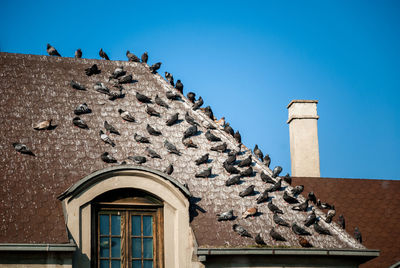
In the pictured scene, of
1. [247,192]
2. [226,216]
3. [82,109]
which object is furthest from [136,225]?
[82,109]

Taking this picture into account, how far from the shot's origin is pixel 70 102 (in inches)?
735

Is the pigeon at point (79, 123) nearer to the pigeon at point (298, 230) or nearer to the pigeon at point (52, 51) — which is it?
the pigeon at point (52, 51)

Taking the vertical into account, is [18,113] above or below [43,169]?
above

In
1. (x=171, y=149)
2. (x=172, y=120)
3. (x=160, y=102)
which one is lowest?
(x=171, y=149)

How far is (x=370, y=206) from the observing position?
70.4 feet

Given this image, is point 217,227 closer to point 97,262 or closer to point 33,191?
point 97,262

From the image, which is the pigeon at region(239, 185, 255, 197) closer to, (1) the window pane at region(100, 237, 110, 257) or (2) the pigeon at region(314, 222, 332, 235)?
(2) the pigeon at region(314, 222, 332, 235)

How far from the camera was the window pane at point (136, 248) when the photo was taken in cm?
1603

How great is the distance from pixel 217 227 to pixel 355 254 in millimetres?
2931

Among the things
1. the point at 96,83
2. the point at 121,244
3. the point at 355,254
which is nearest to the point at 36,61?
the point at 96,83

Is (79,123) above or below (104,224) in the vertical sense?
above

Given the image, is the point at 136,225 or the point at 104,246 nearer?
the point at 104,246

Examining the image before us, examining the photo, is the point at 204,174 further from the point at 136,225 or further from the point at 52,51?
the point at 52,51

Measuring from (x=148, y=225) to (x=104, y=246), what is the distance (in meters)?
1.05
